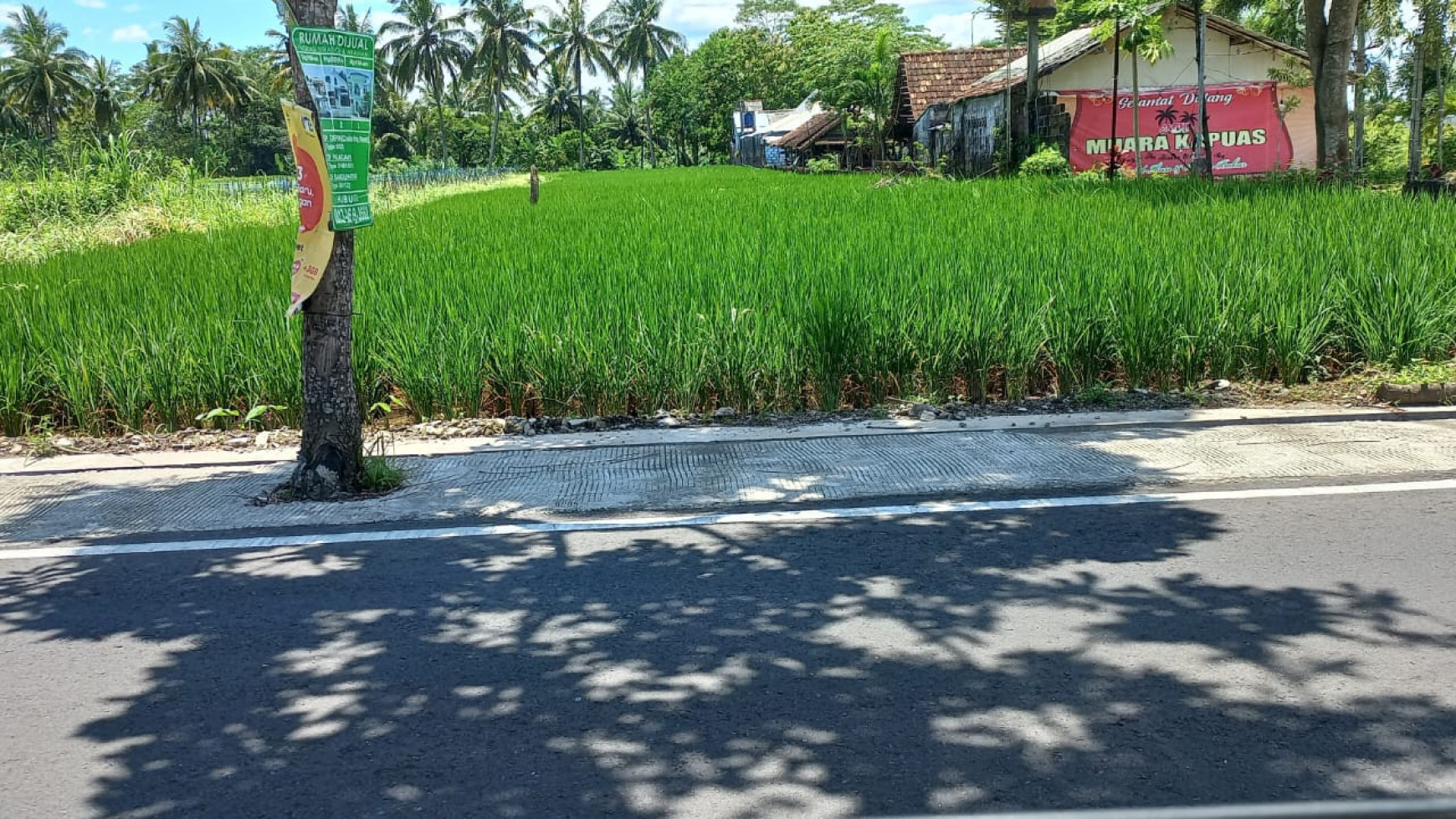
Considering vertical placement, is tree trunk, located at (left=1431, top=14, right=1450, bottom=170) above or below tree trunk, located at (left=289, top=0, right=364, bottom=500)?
above

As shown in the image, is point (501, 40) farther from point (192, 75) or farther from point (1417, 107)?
point (1417, 107)

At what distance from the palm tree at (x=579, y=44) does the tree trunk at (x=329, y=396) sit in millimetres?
86183

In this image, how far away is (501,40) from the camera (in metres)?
77.9

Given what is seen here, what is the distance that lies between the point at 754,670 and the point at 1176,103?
31.8 m

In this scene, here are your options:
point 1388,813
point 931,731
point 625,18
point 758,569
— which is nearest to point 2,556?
point 758,569

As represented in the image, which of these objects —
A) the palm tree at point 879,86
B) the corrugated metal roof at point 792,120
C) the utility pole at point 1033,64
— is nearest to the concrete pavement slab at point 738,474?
the utility pole at point 1033,64

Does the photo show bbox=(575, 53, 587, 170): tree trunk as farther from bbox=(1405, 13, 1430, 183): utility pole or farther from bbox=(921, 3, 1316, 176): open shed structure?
bbox=(1405, 13, 1430, 183): utility pole

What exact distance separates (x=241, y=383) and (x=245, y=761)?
16.3 ft

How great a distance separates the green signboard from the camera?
5613mm

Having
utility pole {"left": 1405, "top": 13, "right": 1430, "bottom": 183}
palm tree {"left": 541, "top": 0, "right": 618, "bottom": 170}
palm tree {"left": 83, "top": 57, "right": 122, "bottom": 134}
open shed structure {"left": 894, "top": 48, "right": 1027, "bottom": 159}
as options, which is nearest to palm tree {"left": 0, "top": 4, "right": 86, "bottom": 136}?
palm tree {"left": 83, "top": 57, "right": 122, "bottom": 134}

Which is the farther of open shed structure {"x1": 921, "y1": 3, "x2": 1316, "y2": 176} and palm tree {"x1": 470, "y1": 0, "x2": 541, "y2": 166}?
palm tree {"x1": 470, "y1": 0, "x2": 541, "y2": 166}

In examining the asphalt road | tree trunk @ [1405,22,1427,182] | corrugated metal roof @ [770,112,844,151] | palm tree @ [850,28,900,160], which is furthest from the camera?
corrugated metal roof @ [770,112,844,151]

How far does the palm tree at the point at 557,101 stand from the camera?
9762cm

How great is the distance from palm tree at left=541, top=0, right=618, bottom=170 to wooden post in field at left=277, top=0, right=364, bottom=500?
283ft
